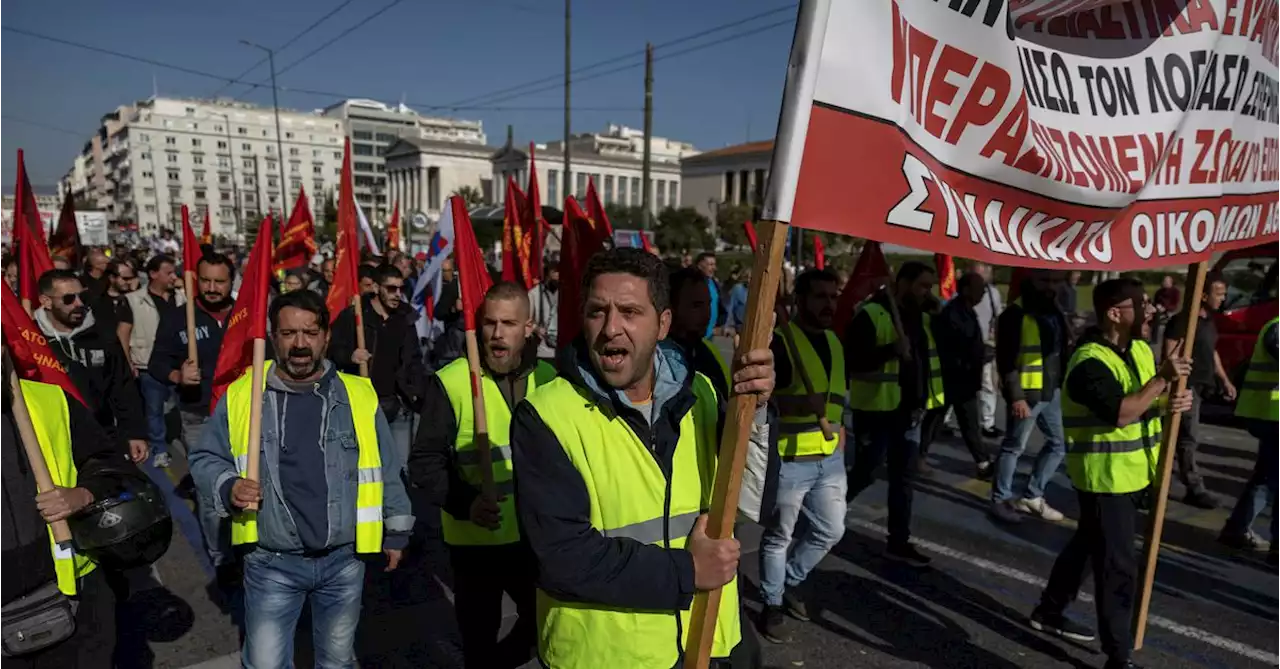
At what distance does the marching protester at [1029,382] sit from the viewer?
5.74 metres

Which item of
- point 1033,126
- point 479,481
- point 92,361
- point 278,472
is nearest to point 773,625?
point 479,481

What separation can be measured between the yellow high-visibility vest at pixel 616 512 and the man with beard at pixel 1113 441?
244 centimetres

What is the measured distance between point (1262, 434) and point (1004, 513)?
163 cm

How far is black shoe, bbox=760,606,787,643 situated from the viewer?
404 cm

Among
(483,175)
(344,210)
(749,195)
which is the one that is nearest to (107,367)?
(344,210)

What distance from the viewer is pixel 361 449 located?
119 inches

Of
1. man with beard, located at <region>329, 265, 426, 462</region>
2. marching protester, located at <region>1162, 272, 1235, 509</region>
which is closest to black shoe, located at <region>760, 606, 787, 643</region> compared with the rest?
man with beard, located at <region>329, 265, 426, 462</region>

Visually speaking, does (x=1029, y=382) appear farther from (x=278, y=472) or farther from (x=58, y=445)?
(x=58, y=445)

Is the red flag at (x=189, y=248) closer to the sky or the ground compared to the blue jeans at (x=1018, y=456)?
closer to the sky

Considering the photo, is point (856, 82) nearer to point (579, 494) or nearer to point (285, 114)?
point (579, 494)

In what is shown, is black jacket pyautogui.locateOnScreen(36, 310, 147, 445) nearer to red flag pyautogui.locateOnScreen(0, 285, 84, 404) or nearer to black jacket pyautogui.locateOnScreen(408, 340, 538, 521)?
red flag pyautogui.locateOnScreen(0, 285, 84, 404)

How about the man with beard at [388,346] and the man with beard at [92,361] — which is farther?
the man with beard at [388,346]

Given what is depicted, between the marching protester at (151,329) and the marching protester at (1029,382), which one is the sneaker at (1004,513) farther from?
the marching protester at (151,329)

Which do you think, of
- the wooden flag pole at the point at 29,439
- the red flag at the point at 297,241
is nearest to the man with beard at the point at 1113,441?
the wooden flag pole at the point at 29,439
